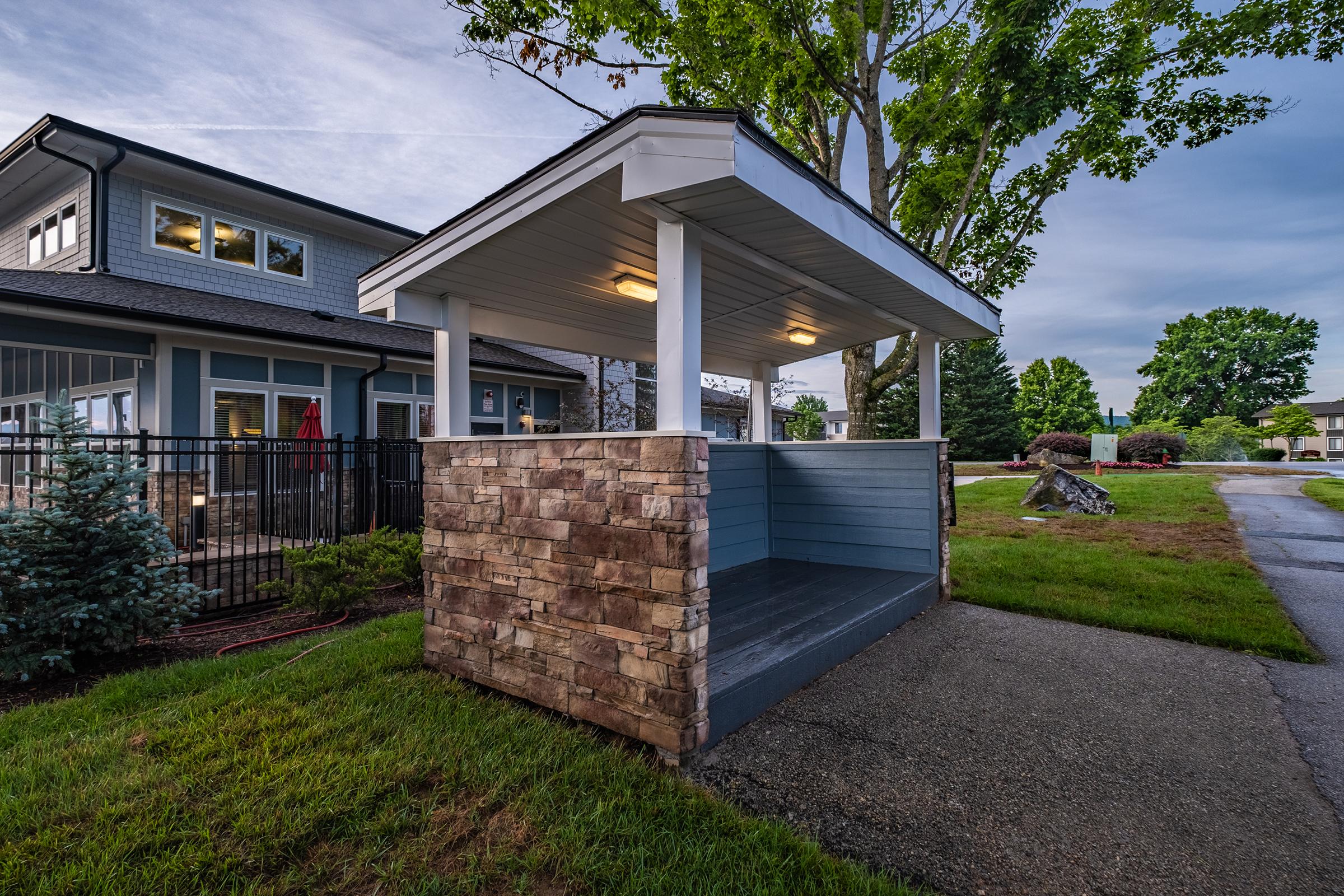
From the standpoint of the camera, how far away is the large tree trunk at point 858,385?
7277mm

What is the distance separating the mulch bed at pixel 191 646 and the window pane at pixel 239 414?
4115 mm

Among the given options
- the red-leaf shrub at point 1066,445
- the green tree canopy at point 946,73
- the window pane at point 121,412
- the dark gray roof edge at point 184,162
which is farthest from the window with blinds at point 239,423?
the red-leaf shrub at point 1066,445

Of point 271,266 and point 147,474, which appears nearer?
point 147,474

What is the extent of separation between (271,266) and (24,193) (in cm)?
372

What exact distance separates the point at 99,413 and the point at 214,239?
307 cm

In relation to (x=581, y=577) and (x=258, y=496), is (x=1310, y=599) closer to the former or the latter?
(x=581, y=577)

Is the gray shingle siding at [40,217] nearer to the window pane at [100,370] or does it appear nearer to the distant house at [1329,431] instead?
the window pane at [100,370]

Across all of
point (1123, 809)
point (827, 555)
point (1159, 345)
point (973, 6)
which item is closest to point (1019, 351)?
point (1159, 345)

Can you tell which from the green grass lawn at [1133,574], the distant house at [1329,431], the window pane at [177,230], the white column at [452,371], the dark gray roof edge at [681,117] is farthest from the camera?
the distant house at [1329,431]

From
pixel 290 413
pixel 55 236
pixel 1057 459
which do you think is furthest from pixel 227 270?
pixel 1057 459

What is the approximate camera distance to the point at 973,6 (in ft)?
24.2

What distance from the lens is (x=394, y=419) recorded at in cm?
1030

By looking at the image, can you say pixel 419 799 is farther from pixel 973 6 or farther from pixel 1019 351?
pixel 1019 351

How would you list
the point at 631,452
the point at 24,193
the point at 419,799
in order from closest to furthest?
the point at 419,799 → the point at 631,452 → the point at 24,193
